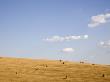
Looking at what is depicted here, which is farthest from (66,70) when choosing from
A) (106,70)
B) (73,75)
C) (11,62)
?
(11,62)

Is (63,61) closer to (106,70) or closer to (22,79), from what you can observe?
(106,70)

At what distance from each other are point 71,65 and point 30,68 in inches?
125

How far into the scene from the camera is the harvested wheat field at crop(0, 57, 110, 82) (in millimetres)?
14620

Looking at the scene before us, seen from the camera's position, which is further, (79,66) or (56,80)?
(79,66)

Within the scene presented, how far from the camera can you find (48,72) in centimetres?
1574

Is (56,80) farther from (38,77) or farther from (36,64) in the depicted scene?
(36,64)

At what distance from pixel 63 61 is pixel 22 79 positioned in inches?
207

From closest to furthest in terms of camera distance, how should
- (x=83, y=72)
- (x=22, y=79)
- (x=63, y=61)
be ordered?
(x=22, y=79) → (x=83, y=72) → (x=63, y=61)

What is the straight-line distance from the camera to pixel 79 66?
56.6 ft

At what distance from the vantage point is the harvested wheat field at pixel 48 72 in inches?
576

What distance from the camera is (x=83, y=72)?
15906mm

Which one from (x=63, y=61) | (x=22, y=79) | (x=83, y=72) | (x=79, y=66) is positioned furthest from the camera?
(x=63, y=61)

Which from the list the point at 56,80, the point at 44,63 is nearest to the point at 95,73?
the point at 56,80

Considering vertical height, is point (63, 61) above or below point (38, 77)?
above
